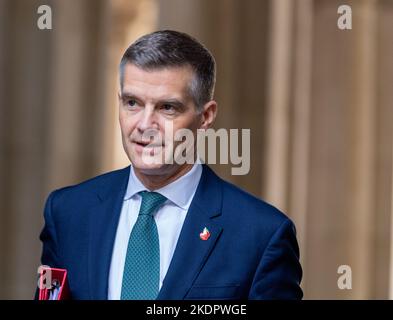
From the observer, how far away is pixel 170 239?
2.55m

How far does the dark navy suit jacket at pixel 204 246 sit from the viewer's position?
96.9 inches

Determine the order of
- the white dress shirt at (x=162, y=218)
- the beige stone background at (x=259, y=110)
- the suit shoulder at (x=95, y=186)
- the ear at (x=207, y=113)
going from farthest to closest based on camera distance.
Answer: the beige stone background at (x=259, y=110) < the suit shoulder at (x=95, y=186) < the ear at (x=207, y=113) < the white dress shirt at (x=162, y=218)

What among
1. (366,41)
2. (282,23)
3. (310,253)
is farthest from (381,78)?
(310,253)

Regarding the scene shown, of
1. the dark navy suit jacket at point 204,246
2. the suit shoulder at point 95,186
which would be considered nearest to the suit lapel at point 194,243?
the dark navy suit jacket at point 204,246

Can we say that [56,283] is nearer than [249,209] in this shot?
Yes

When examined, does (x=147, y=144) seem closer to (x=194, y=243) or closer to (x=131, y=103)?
(x=131, y=103)

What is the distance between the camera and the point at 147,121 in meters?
2.47

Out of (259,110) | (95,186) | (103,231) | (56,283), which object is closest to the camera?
(56,283)

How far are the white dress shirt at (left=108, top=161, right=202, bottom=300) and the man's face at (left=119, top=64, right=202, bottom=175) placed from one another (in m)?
0.08

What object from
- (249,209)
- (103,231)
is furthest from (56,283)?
(249,209)

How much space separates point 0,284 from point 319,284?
234cm

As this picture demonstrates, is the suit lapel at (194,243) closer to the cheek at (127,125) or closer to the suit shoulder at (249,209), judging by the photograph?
the suit shoulder at (249,209)

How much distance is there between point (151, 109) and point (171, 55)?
0.49 ft

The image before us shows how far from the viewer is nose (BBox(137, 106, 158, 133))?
2473mm
